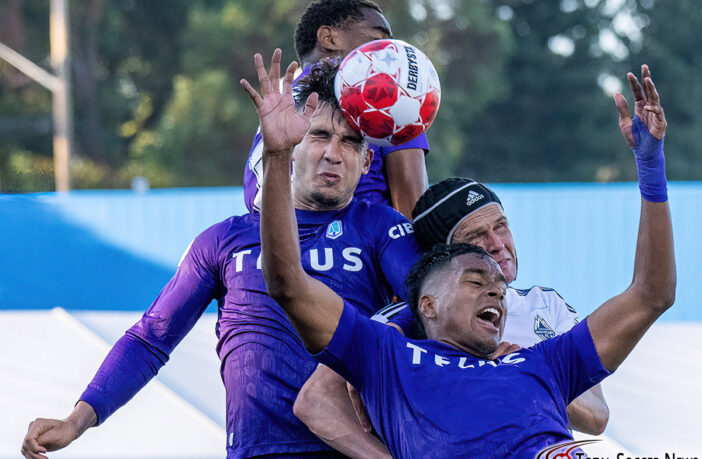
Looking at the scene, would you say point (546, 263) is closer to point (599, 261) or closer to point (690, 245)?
point (599, 261)

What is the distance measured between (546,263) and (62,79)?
15.2 m

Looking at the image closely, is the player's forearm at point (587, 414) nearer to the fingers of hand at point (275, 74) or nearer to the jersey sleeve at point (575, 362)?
the jersey sleeve at point (575, 362)

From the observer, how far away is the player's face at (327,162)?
334 centimetres

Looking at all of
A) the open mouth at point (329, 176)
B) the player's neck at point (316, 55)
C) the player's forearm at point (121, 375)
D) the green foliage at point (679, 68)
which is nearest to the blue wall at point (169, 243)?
the player's neck at point (316, 55)

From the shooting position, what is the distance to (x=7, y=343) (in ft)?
25.8

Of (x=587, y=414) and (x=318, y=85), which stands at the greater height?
(x=318, y=85)

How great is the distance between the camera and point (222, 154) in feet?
89.9

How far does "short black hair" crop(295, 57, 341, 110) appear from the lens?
356 centimetres

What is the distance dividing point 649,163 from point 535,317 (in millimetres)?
932

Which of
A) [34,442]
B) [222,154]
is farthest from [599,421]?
[222,154]

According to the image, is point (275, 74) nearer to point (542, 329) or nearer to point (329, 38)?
point (542, 329)

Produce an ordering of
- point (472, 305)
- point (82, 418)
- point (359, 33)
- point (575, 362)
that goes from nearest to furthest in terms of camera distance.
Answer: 1. point (575, 362)
2. point (472, 305)
3. point (82, 418)
4. point (359, 33)

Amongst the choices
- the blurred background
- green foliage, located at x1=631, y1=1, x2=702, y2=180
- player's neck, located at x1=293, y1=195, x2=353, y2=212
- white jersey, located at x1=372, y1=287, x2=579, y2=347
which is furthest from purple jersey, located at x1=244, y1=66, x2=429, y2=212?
green foliage, located at x1=631, y1=1, x2=702, y2=180

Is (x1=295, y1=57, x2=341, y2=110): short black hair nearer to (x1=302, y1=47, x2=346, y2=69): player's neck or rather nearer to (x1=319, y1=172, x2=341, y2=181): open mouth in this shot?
(x1=319, y1=172, x2=341, y2=181): open mouth
